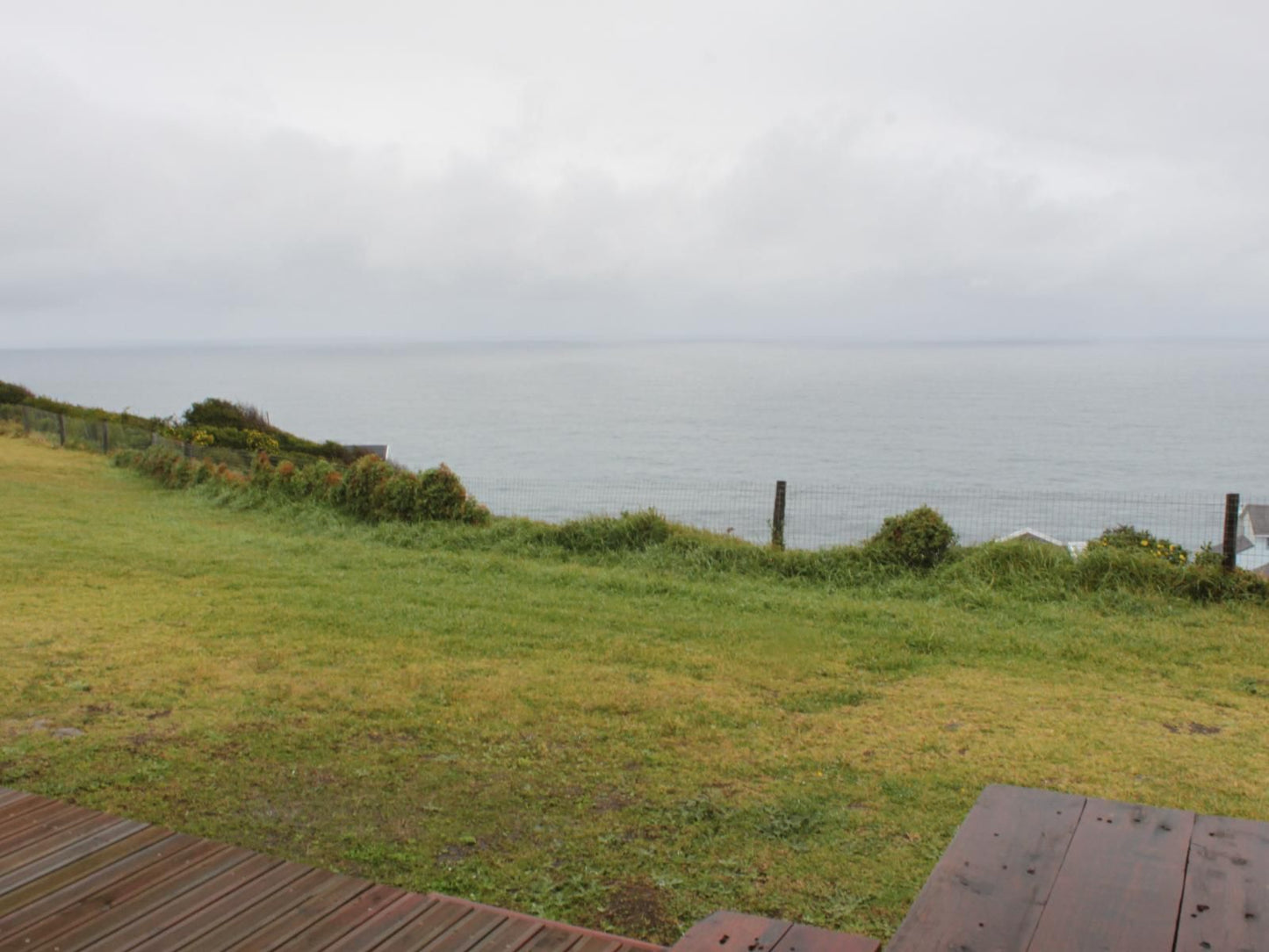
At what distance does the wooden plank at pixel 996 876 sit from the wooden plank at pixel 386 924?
170 cm

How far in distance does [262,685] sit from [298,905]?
3.70 metres

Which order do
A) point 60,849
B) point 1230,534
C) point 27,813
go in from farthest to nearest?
1. point 1230,534
2. point 27,813
3. point 60,849

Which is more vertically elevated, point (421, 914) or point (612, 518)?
point (612, 518)

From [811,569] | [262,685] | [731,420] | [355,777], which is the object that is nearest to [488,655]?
[262,685]

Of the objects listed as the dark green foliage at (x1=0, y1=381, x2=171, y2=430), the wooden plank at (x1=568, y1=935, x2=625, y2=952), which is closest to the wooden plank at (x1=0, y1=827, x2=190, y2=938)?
the wooden plank at (x1=568, y1=935, x2=625, y2=952)

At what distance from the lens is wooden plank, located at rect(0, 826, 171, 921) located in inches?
135

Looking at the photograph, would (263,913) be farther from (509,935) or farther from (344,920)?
(509,935)

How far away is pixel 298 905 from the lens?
11.3 ft

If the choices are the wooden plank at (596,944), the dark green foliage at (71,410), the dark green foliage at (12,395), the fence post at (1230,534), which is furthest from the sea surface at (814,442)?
the dark green foliage at (12,395)

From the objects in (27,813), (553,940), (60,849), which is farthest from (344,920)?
(27,813)

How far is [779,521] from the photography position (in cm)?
1214

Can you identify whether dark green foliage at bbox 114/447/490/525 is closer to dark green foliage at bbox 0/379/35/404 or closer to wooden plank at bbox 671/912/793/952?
wooden plank at bbox 671/912/793/952

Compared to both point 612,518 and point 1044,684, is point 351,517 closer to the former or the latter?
point 612,518

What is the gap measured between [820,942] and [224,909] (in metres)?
1.96
